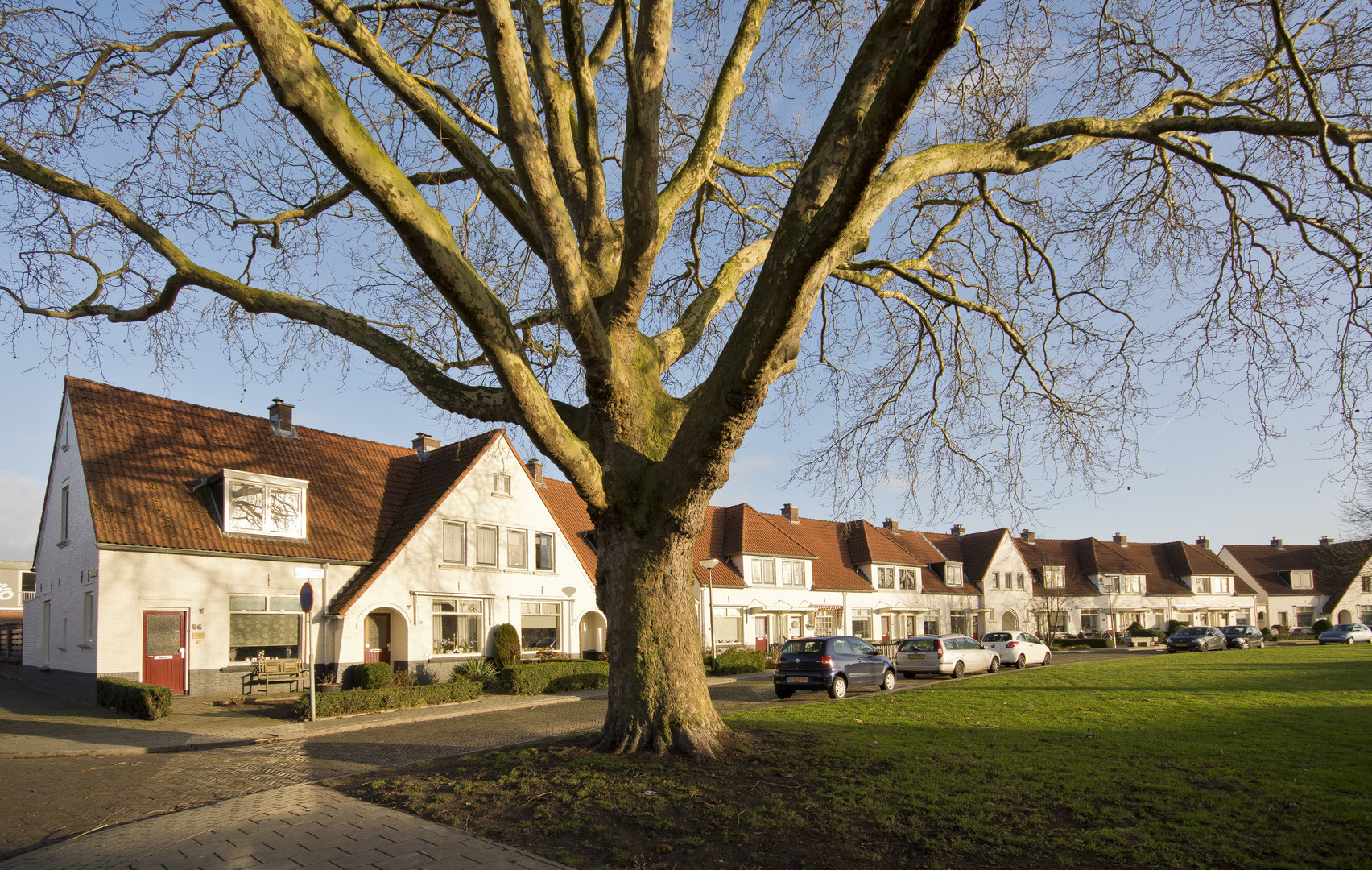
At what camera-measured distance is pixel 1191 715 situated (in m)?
13.0

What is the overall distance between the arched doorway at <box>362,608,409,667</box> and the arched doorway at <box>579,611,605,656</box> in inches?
293

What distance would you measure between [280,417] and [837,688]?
60.3 ft

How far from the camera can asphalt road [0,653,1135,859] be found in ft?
28.3

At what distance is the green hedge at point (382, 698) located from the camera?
56.2 ft

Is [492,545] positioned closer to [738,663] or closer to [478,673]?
[478,673]

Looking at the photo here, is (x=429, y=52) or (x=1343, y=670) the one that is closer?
(x=429, y=52)

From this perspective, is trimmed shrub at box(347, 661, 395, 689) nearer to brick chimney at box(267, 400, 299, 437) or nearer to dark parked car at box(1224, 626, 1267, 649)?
brick chimney at box(267, 400, 299, 437)

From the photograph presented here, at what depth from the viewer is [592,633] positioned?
31250 mm

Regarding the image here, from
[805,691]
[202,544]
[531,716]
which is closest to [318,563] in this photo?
[202,544]

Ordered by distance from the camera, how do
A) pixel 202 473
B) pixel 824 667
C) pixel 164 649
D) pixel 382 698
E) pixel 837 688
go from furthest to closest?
pixel 202 473 → pixel 837 688 → pixel 824 667 → pixel 164 649 → pixel 382 698

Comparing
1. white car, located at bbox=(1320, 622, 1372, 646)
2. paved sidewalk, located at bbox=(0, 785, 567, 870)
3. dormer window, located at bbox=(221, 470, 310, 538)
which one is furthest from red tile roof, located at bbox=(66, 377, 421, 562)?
white car, located at bbox=(1320, 622, 1372, 646)

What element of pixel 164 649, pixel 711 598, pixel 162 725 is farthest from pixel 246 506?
pixel 711 598

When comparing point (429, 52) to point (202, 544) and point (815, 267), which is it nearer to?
point (815, 267)

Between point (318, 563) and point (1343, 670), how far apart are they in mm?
28360
